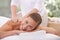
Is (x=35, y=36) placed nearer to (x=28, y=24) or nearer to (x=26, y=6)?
(x=28, y=24)

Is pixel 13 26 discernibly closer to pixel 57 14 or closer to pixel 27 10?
pixel 27 10

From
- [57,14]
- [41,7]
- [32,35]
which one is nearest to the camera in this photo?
[32,35]

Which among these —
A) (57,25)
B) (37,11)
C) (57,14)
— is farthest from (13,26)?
(57,14)

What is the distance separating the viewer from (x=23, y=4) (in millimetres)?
725

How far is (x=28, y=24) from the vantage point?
2.15 ft

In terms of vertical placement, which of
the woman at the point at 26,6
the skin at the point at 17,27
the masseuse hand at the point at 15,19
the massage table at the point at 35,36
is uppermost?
the woman at the point at 26,6

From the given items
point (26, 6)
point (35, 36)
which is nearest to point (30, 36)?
point (35, 36)

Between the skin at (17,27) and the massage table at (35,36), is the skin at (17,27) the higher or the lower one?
the higher one

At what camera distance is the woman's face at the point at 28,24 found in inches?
25.6

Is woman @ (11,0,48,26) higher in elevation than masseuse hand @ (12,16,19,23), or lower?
higher

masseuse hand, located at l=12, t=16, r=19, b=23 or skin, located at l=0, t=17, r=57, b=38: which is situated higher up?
masseuse hand, located at l=12, t=16, r=19, b=23

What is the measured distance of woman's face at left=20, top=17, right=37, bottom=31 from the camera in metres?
0.65

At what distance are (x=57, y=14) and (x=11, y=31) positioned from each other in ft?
1.24

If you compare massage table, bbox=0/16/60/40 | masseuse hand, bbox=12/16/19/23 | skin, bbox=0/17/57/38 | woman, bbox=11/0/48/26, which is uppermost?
woman, bbox=11/0/48/26
